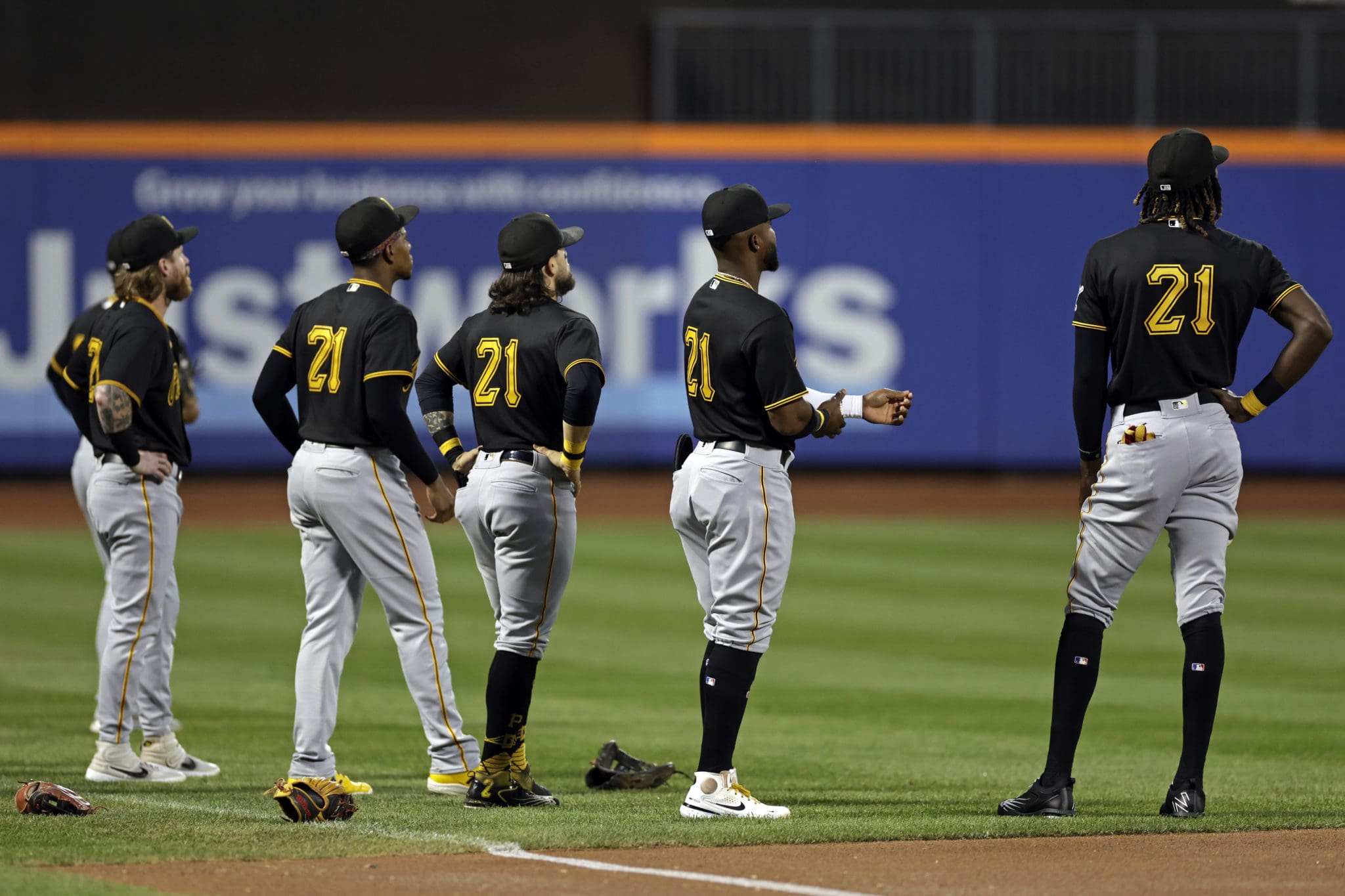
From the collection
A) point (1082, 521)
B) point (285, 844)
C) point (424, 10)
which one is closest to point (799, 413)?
point (1082, 521)

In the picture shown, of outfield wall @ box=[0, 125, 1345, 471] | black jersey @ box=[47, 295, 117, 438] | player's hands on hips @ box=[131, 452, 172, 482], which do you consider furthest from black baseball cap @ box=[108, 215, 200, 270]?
outfield wall @ box=[0, 125, 1345, 471]

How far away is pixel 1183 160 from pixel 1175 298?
0.46 m

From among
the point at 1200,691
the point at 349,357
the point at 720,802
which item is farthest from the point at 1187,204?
the point at 349,357

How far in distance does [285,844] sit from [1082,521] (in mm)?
2744

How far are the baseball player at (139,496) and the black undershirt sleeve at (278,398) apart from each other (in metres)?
0.63

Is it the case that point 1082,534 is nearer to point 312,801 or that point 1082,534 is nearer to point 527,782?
point 527,782

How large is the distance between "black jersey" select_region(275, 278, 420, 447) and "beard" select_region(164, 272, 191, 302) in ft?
3.33

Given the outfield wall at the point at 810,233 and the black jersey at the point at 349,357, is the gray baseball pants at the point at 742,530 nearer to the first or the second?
the black jersey at the point at 349,357

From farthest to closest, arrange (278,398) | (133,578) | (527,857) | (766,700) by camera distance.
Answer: (766,700) → (133,578) → (278,398) → (527,857)

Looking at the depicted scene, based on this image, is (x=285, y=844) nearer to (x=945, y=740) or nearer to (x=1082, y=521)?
(x=1082, y=521)

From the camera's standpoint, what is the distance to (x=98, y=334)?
270 inches

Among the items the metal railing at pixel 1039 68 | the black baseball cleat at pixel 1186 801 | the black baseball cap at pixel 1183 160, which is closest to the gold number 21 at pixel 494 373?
the black baseball cap at pixel 1183 160

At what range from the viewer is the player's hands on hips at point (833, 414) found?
5.68 m

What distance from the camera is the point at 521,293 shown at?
243 inches
